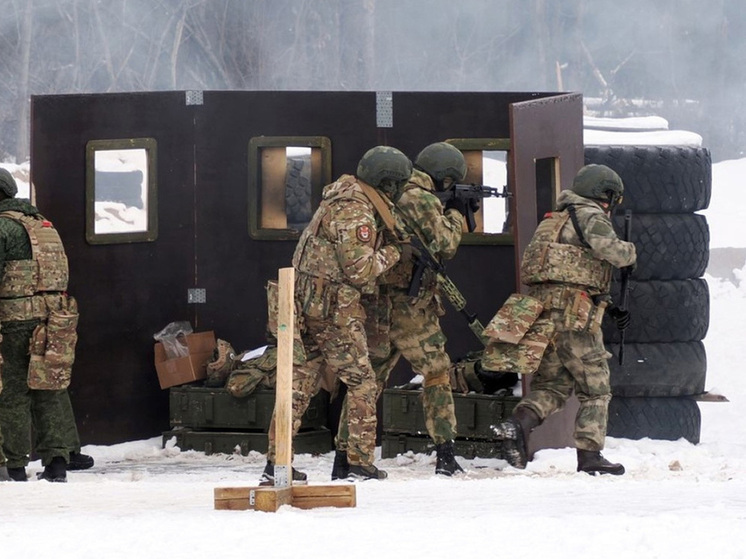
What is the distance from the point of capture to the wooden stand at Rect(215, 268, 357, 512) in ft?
21.3

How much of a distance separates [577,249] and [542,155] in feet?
3.14

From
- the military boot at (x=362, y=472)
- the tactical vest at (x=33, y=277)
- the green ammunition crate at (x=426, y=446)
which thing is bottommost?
the military boot at (x=362, y=472)

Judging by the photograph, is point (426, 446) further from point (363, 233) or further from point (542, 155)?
point (363, 233)

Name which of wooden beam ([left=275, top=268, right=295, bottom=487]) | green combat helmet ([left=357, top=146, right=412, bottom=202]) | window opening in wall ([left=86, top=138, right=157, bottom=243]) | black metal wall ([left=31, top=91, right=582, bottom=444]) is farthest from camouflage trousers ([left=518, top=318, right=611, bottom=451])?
window opening in wall ([left=86, top=138, right=157, bottom=243])

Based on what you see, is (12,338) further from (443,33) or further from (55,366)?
(443,33)

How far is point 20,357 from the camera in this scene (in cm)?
874

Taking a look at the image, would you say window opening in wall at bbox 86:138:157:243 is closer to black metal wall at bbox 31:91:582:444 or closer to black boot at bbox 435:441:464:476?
black metal wall at bbox 31:91:582:444

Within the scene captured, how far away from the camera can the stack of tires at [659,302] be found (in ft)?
35.0

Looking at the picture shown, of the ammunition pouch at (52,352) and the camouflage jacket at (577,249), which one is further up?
the camouflage jacket at (577,249)

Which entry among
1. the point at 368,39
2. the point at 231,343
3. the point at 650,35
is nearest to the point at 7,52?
the point at 368,39

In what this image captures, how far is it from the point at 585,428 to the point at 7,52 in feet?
85.4

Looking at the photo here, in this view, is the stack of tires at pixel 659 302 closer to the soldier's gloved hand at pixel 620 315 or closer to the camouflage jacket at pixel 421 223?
the soldier's gloved hand at pixel 620 315

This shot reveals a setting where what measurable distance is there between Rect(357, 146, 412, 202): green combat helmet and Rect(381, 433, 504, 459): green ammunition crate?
1814 mm

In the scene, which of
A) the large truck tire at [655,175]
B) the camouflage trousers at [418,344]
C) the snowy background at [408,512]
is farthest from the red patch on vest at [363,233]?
the large truck tire at [655,175]
